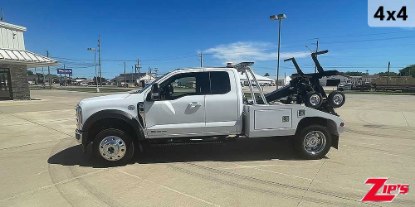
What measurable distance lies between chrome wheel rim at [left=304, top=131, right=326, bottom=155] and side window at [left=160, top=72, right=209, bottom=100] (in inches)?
94.0

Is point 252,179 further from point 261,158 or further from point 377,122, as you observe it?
point 377,122

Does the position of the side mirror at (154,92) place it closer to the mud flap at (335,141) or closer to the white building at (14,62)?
the mud flap at (335,141)

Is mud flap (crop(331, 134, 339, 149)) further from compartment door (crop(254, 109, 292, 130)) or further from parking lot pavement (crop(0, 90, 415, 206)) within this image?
compartment door (crop(254, 109, 292, 130))

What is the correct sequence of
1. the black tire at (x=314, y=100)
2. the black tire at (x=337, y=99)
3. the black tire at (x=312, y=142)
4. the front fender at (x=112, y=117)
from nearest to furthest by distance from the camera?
1. the front fender at (x=112, y=117)
2. the black tire at (x=312, y=142)
3. the black tire at (x=314, y=100)
4. the black tire at (x=337, y=99)

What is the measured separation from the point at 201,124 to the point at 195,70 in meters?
1.13

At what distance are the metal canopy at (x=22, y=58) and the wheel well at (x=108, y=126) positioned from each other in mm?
18267

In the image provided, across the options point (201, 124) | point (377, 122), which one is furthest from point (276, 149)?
point (377, 122)

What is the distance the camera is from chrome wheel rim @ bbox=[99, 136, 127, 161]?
20.5 feet

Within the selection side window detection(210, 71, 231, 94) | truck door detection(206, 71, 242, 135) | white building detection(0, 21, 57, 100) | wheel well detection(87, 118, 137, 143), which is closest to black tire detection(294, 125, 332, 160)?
truck door detection(206, 71, 242, 135)

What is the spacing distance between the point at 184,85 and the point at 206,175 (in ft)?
6.32

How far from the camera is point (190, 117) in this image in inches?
252

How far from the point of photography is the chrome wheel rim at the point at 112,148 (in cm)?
625

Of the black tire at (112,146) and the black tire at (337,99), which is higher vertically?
the black tire at (337,99)

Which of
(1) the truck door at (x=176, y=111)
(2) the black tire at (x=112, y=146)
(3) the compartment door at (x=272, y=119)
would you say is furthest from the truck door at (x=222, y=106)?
(2) the black tire at (x=112, y=146)
